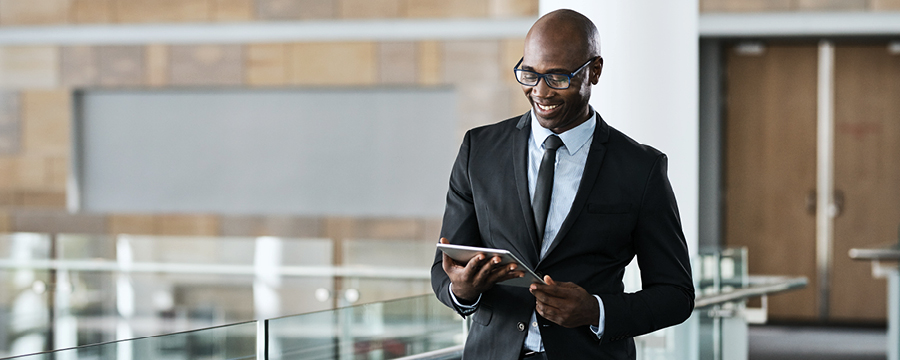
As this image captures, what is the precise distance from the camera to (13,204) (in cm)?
936

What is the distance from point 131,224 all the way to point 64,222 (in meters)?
0.71

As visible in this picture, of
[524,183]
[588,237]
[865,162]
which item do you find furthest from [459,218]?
[865,162]

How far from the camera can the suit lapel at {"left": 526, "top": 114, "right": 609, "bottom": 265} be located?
62.5 inches

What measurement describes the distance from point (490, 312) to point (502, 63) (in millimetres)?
6990

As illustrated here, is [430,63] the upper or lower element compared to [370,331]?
upper

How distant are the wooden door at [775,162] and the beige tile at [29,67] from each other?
693 cm

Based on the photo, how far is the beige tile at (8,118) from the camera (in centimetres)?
938

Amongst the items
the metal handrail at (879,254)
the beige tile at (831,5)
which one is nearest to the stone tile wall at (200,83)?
the beige tile at (831,5)

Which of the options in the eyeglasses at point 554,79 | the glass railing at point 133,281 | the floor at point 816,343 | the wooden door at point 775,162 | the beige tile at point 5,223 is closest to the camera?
the eyeglasses at point 554,79

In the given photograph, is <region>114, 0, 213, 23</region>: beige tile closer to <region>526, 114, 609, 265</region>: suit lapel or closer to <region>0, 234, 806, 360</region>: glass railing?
<region>0, 234, 806, 360</region>: glass railing

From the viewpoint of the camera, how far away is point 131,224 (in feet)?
30.0

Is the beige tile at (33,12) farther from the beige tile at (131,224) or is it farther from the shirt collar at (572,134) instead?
the shirt collar at (572,134)

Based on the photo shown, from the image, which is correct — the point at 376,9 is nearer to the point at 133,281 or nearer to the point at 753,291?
the point at 133,281

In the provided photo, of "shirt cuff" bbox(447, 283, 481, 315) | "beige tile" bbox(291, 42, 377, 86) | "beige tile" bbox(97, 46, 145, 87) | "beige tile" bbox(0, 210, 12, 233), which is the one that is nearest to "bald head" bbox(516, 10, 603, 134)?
"shirt cuff" bbox(447, 283, 481, 315)
